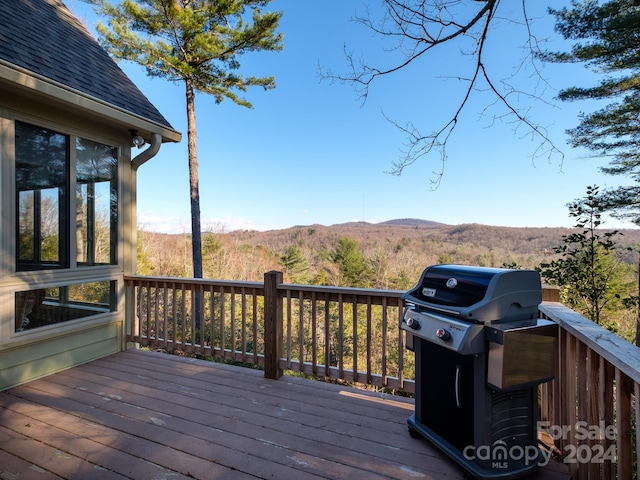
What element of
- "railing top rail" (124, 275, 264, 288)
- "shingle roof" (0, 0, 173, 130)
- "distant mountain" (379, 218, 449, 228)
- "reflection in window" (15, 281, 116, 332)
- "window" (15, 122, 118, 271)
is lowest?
"reflection in window" (15, 281, 116, 332)

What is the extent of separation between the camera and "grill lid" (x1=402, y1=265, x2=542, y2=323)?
1590mm

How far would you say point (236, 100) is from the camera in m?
8.38

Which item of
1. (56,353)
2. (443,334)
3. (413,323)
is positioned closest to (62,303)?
(56,353)

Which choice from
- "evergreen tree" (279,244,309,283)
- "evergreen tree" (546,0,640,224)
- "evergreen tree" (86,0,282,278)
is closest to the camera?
"evergreen tree" (546,0,640,224)

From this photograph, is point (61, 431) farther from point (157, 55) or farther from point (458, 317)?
point (157, 55)

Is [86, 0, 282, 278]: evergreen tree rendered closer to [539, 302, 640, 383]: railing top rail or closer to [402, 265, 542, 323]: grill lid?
[402, 265, 542, 323]: grill lid

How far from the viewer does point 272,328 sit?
308cm

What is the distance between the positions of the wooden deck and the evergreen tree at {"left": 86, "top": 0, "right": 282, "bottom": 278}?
5220 mm

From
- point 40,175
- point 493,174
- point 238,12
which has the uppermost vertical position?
point 238,12

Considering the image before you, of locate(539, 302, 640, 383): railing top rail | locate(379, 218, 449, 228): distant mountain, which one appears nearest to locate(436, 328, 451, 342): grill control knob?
locate(539, 302, 640, 383): railing top rail

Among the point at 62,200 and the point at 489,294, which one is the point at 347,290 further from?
the point at 62,200

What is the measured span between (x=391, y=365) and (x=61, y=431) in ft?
31.4

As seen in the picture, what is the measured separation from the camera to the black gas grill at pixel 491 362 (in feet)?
5.17

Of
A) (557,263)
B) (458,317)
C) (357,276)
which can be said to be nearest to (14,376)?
(458,317)
